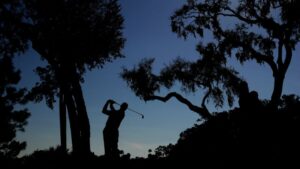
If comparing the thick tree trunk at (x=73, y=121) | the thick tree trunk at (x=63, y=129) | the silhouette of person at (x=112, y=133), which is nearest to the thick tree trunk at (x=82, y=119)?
the thick tree trunk at (x=73, y=121)

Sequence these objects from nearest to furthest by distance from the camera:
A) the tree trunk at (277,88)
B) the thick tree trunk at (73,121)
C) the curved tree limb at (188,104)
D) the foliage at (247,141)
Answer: the foliage at (247,141) < the thick tree trunk at (73,121) < the tree trunk at (277,88) < the curved tree limb at (188,104)

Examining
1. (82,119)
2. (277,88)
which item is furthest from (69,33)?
(277,88)

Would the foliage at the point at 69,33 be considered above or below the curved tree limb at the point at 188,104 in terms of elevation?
above

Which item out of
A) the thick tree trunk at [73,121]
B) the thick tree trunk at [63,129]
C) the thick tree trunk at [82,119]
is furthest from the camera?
the thick tree trunk at [82,119]

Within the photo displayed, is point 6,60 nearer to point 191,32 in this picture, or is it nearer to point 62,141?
point 62,141

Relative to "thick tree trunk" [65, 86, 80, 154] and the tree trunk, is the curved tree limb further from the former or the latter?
"thick tree trunk" [65, 86, 80, 154]

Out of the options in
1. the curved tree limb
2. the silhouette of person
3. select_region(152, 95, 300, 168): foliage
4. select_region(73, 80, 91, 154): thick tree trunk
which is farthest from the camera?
the curved tree limb

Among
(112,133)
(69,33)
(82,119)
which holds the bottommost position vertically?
(112,133)

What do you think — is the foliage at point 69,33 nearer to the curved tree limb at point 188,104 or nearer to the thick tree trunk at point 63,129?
the thick tree trunk at point 63,129

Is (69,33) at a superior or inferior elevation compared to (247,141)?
superior

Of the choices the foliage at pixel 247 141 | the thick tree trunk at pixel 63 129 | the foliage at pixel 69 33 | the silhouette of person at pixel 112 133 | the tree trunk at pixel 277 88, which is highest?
the foliage at pixel 69 33

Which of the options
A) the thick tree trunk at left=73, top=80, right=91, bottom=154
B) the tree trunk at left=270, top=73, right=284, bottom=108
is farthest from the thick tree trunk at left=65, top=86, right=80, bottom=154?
the tree trunk at left=270, top=73, right=284, bottom=108

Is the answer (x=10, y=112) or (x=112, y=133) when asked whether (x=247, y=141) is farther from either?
(x=10, y=112)

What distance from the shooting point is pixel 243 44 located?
98.6ft
